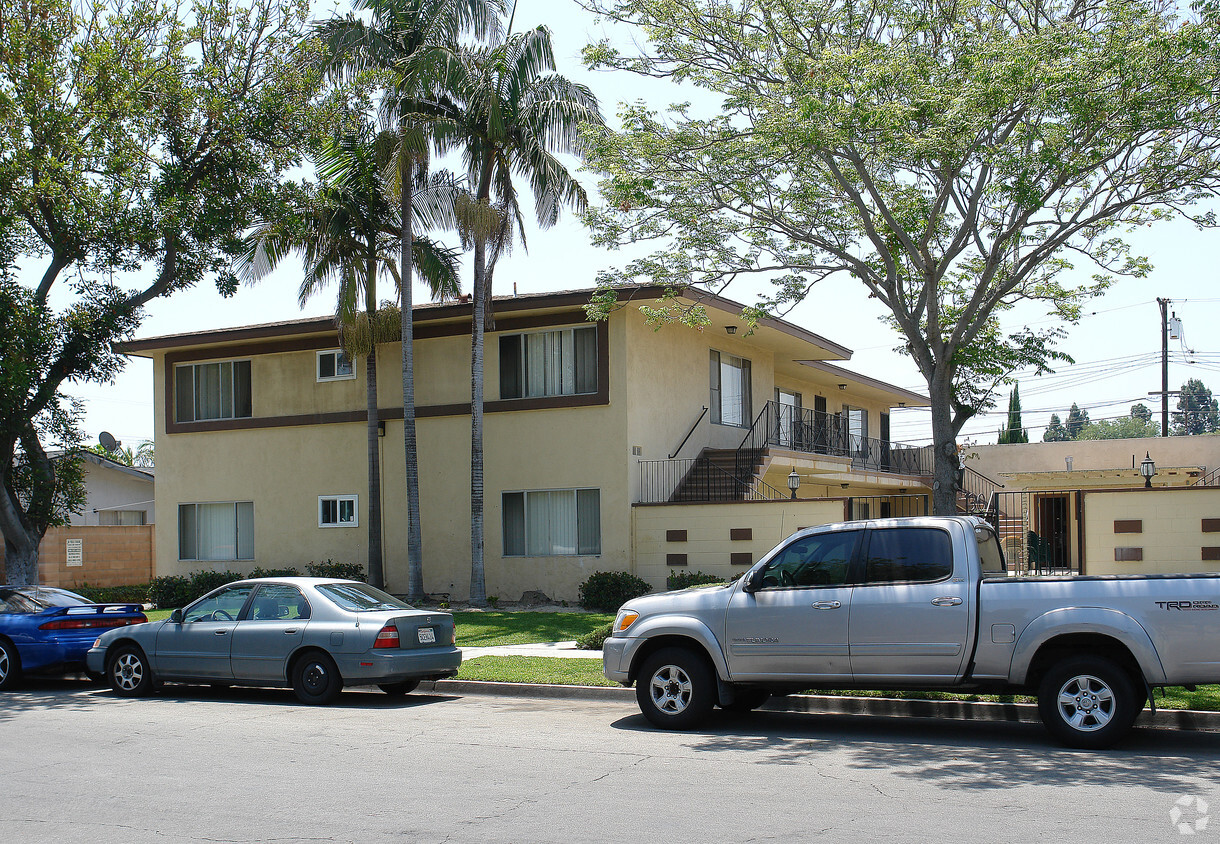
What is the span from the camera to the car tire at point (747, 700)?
10.7 m

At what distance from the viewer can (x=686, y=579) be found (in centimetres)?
2102

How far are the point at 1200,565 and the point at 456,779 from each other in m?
13.6

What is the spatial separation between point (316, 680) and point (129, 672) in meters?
2.65

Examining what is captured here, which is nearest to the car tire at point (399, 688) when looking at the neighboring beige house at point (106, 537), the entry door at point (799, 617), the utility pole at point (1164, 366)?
the entry door at point (799, 617)

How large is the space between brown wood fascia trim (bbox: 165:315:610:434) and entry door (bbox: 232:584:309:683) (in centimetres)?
1057

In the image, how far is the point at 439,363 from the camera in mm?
24281

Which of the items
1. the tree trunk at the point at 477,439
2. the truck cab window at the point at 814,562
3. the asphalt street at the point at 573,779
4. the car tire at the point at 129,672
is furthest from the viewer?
the tree trunk at the point at 477,439

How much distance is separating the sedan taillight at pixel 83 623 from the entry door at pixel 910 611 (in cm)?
918

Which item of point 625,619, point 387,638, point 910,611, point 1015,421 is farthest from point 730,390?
point 1015,421

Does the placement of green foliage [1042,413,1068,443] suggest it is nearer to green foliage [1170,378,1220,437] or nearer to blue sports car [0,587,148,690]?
green foliage [1170,378,1220,437]

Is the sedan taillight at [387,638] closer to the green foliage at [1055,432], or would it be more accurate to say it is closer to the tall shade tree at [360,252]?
the tall shade tree at [360,252]

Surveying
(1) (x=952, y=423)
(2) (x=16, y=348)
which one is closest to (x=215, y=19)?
(2) (x=16, y=348)

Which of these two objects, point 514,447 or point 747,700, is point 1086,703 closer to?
point 747,700

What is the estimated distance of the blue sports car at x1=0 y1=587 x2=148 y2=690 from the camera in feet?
44.6
